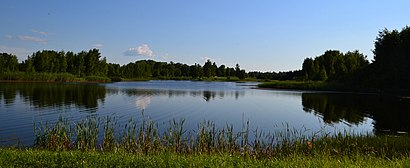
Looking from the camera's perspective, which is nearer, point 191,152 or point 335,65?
point 191,152

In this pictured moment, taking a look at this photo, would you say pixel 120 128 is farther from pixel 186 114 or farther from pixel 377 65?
pixel 377 65

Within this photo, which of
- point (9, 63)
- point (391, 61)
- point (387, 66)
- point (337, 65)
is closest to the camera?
point (391, 61)

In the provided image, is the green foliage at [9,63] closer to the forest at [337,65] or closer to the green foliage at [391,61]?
the forest at [337,65]

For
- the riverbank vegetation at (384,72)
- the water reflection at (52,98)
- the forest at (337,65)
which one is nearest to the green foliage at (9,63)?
the forest at (337,65)

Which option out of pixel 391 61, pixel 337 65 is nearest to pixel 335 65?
pixel 337 65

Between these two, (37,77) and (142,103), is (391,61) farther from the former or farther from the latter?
(37,77)

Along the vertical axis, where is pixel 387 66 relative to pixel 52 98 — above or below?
above

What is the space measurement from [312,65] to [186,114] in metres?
91.2

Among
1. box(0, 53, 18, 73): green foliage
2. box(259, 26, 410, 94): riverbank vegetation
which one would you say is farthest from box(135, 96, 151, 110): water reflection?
box(0, 53, 18, 73): green foliage

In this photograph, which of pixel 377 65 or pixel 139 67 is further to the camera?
pixel 139 67

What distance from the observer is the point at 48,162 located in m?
8.70

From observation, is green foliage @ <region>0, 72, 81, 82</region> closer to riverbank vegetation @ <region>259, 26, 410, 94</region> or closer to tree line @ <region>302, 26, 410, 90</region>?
riverbank vegetation @ <region>259, 26, 410, 94</region>

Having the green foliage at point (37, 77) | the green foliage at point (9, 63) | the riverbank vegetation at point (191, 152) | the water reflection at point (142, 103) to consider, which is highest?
the green foliage at point (9, 63)

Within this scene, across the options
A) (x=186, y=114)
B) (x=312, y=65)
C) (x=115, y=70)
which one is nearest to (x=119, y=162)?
(x=186, y=114)
